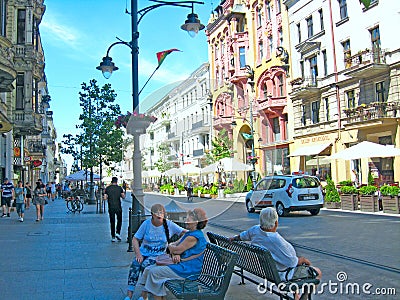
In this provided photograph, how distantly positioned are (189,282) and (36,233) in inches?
381

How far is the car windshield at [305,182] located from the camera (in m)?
17.2

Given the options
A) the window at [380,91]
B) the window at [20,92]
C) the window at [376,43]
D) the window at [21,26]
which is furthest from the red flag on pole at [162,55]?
the window at [21,26]

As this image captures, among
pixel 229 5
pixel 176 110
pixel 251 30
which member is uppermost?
pixel 229 5

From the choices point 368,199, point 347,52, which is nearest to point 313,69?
point 347,52

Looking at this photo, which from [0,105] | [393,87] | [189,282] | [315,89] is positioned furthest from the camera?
[315,89]

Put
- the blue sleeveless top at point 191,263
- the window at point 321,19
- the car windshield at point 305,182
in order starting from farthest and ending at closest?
1. the window at point 321,19
2. the car windshield at point 305,182
3. the blue sleeveless top at point 191,263

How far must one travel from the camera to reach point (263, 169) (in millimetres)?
5828

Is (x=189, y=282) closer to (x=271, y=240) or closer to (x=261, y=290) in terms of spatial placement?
(x=271, y=240)

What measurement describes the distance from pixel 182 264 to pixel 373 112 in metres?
22.3

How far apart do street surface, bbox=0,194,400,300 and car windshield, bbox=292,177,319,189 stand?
2.50 meters

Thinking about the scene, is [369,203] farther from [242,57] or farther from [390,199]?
[242,57]

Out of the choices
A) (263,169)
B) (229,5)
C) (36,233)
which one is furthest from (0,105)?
(263,169)

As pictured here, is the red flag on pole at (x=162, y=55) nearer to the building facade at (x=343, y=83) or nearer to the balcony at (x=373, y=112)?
the building facade at (x=343, y=83)

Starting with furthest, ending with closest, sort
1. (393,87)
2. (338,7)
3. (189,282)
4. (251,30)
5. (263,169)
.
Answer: (338,7)
(393,87)
(251,30)
(263,169)
(189,282)
